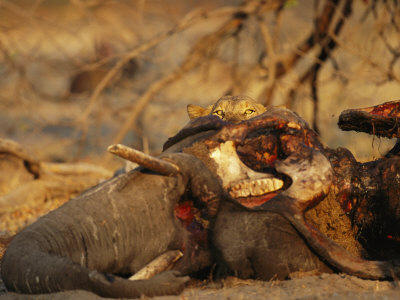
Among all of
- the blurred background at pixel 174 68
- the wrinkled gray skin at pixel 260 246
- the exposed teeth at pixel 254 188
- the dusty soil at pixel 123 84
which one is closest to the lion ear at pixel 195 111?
the exposed teeth at pixel 254 188

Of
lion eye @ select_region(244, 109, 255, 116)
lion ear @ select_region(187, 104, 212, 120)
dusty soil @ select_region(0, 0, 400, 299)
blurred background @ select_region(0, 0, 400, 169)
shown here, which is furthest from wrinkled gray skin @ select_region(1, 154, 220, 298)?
blurred background @ select_region(0, 0, 400, 169)

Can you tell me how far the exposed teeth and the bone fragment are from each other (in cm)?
44

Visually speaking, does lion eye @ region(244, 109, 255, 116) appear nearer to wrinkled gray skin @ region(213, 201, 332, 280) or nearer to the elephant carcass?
the elephant carcass

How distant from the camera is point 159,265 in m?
2.54

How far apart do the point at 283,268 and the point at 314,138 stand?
81 centimetres

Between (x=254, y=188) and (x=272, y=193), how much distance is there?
97 millimetres

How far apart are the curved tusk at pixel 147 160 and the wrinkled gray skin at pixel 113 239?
44 millimetres

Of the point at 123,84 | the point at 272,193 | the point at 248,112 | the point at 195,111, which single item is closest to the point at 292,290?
the point at 272,193

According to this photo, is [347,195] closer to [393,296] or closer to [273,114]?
[273,114]

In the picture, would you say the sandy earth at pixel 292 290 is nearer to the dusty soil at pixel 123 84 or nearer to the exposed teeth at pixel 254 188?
the exposed teeth at pixel 254 188

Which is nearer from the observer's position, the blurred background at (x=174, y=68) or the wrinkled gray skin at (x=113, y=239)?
the wrinkled gray skin at (x=113, y=239)

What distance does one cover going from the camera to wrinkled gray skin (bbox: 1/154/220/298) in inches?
86.7

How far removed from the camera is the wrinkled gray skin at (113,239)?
2201 millimetres

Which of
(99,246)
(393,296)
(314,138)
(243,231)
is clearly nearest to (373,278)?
(393,296)
